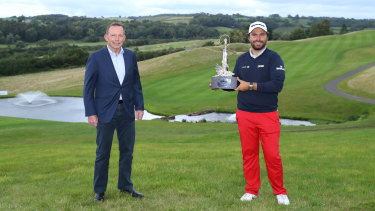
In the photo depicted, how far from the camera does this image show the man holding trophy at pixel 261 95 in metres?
5.96

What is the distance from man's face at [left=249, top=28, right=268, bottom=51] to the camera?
6000 millimetres

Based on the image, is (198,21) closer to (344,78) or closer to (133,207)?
(344,78)

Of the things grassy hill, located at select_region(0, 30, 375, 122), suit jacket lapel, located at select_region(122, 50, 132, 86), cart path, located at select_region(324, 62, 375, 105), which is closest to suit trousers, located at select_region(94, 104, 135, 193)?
suit jacket lapel, located at select_region(122, 50, 132, 86)

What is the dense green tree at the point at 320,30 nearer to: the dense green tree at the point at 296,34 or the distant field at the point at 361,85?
the dense green tree at the point at 296,34

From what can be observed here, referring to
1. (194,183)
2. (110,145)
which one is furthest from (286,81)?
(110,145)

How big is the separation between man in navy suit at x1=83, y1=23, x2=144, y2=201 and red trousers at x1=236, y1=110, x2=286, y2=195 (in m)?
1.96

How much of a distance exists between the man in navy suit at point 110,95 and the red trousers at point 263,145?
1.96 m

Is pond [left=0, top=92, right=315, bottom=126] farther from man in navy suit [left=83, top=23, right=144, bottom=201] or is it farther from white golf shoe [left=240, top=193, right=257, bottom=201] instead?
man in navy suit [left=83, top=23, right=144, bottom=201]

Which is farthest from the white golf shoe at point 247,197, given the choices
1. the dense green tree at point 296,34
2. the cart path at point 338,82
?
the dense green tree at point 296,34

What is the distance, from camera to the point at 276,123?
6141 mm

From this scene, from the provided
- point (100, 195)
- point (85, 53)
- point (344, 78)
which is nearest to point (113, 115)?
point (100, 195)

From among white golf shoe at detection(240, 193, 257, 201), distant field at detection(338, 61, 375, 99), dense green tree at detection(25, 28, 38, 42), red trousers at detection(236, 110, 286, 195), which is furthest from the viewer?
dense green tree at detection(25, 28, 38, 42)

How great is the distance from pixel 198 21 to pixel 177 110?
141797 millimetres

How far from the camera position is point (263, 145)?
20.4ft
